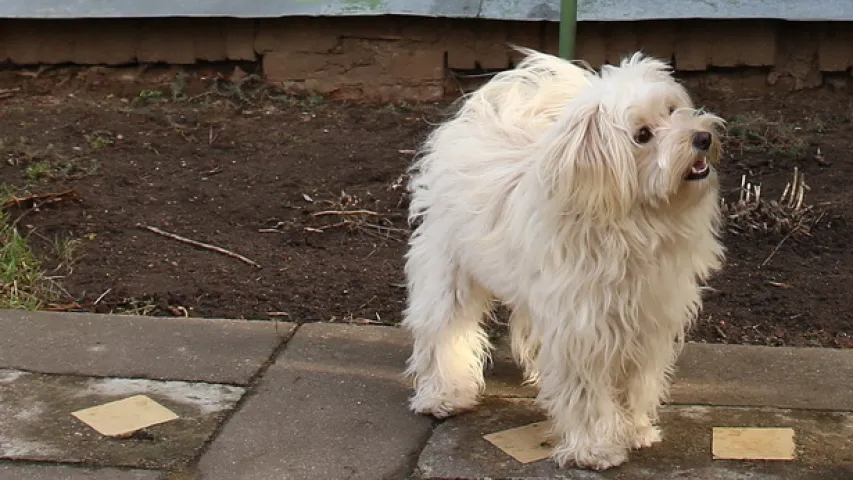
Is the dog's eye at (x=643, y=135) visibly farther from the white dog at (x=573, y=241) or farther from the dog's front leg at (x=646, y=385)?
the dog's front leg at (x=646, y=385)

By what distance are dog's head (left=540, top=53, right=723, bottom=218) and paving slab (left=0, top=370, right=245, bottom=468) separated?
1610mm

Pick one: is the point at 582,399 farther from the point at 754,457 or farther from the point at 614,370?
the point at 754,457

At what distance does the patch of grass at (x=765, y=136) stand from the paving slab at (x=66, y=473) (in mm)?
Result: 4157

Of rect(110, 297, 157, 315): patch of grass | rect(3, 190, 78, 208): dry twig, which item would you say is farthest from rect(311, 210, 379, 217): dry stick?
rect(3, 190, 78, 208): dry twig

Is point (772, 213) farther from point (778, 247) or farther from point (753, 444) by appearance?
point (753, 444)

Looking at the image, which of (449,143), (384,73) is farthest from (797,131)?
(449,143)

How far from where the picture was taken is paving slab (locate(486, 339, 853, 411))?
432 centimetres

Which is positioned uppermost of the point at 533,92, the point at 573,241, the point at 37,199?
the point at 533,92

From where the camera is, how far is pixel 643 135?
351 centimetres

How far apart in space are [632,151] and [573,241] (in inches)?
14.0

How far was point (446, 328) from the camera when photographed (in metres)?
4.33

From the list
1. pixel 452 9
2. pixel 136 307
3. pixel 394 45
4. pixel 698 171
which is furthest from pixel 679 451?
pixel 394 45

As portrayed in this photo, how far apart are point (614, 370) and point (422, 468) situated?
71cm

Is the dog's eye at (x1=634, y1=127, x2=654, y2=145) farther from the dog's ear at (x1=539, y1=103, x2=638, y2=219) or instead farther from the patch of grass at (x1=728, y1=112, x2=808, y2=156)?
the patch of grass at (x1=728, y1=112, x2=808, y2=156)
